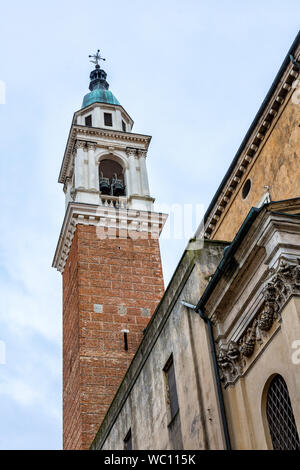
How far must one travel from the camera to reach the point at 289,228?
37.6 feet

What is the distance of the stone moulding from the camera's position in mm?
11133

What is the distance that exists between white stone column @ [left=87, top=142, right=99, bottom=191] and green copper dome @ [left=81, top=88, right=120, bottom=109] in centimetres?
414

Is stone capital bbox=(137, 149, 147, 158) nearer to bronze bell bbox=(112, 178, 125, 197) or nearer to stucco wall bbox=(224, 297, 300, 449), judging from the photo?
bronze bell bbox=(112, 178, 125, 197)

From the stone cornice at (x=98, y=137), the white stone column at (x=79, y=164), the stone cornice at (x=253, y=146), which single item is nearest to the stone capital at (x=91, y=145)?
the stone cornice at (x=98, y=137)

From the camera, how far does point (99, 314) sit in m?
28.5

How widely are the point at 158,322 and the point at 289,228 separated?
517 cm

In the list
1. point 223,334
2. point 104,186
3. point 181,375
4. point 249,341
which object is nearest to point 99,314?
point 104,186

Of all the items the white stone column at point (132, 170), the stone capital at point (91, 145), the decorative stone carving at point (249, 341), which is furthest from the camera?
the stone capital at point (91, 145)

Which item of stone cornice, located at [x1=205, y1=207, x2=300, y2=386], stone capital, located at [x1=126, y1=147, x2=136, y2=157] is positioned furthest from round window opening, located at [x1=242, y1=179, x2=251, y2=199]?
stone capital, located at [x1=126, y1=147, x2=136, y2=157]

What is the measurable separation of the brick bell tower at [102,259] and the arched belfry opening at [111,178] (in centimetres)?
5

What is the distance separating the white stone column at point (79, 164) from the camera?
32750 millimetres

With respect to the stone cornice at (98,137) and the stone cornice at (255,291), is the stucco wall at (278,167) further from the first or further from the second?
the stone cornice at (98,137)

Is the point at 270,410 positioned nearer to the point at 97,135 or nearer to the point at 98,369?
the point at 98,369

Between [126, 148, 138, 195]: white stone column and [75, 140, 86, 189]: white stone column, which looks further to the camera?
[126, 148, 138, 195]: white stone column
